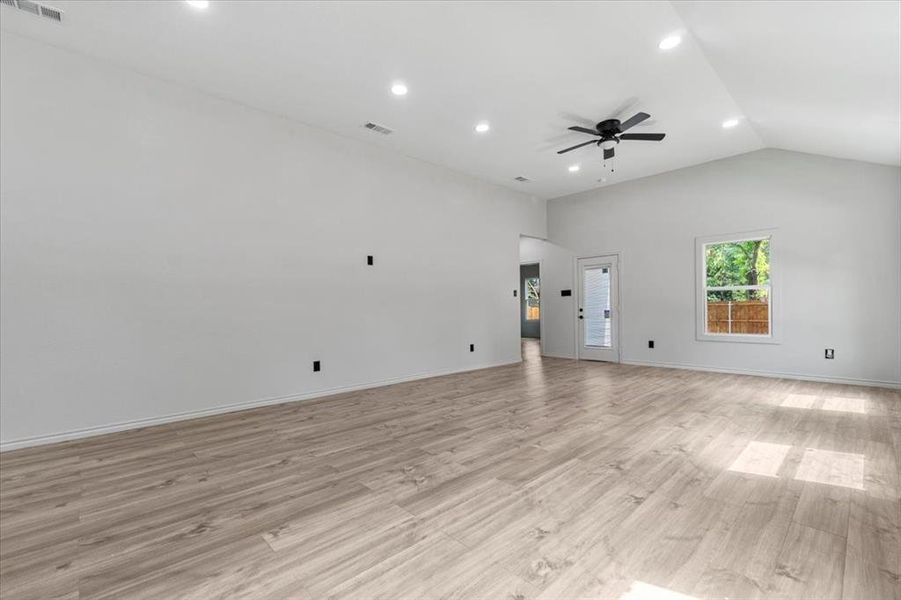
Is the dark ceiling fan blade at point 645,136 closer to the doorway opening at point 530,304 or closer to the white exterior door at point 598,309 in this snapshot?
the white exterior door at point 598,309

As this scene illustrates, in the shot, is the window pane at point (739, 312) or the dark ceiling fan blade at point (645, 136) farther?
the window pane at point (739, 312)

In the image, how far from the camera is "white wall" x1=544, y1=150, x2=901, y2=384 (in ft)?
16.7

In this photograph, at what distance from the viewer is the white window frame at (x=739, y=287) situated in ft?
19.1

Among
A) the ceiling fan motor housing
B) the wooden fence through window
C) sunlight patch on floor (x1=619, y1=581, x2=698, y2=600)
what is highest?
the ceiling fan motor housing

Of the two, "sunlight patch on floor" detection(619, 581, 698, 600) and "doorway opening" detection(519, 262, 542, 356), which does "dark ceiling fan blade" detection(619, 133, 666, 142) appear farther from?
"doorway opening" detection(519, 262, 542, 356)

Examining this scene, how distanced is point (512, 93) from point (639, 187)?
13.6 ft

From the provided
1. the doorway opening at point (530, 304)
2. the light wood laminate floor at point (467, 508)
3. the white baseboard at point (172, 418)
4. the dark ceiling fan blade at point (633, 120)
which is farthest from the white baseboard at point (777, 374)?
the doorway opening at point (530, 304)

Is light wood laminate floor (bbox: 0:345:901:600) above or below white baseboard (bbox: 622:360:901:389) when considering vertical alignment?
below

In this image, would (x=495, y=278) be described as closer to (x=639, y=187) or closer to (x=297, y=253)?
(x=639, y=187)

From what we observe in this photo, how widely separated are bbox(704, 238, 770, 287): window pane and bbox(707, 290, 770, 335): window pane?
0.19 metres

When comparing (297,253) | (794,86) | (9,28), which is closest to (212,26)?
(9,28)

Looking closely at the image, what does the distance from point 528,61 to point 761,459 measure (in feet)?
12.2

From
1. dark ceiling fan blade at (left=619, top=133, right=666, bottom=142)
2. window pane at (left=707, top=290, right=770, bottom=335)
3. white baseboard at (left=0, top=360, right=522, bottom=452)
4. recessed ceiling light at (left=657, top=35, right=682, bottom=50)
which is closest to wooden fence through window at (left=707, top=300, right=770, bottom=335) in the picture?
window pane at (left=707, top=290, right=770, bottom=335)

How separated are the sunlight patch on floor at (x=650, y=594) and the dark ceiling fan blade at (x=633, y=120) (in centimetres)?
427
